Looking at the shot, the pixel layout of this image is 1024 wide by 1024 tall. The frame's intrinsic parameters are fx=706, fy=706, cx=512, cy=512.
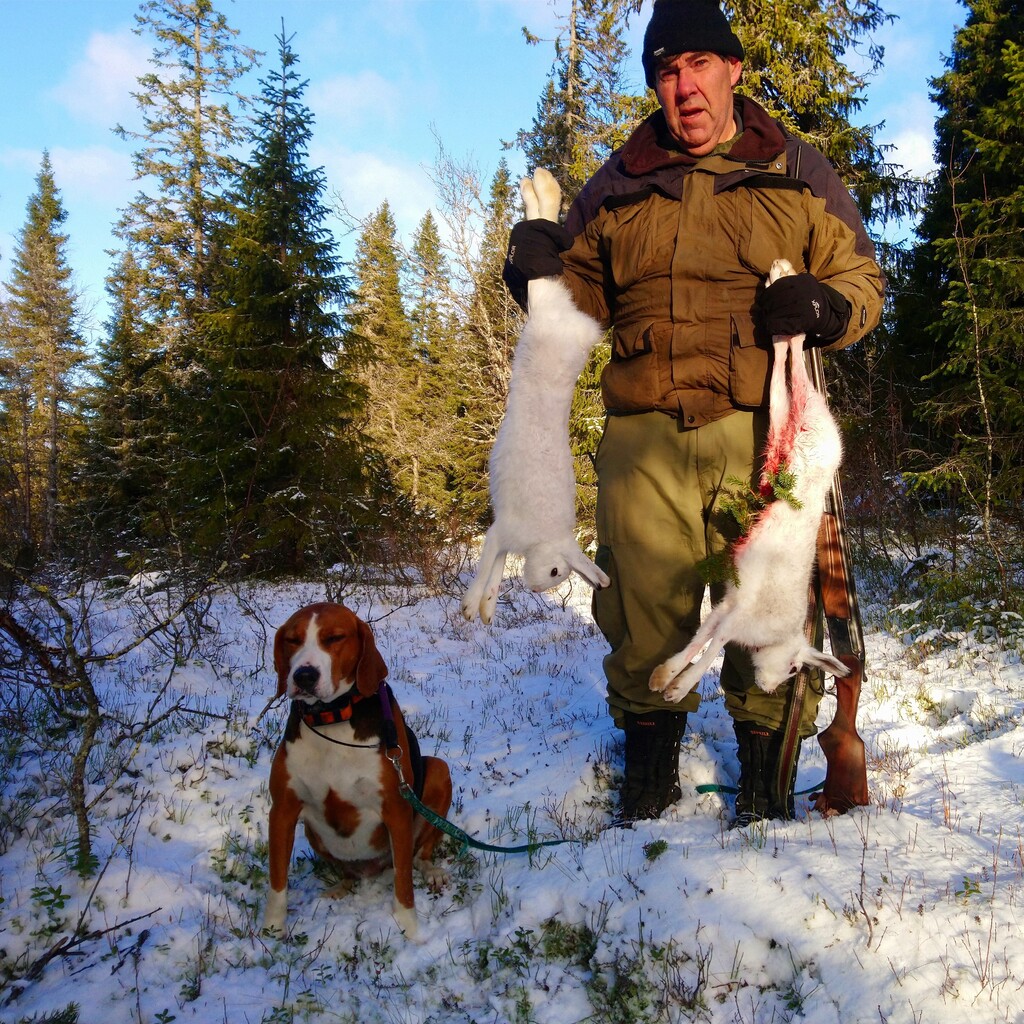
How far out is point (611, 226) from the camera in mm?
2961

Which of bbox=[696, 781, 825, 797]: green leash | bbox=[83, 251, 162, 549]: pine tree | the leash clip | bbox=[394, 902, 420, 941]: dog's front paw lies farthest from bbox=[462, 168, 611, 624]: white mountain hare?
bbox=[83, 251, 162, 549]: pine tree

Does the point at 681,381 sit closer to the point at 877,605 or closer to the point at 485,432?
the point at 877,605

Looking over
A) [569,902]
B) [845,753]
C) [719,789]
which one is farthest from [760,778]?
[569,902]

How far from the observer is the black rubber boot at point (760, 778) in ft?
9.80

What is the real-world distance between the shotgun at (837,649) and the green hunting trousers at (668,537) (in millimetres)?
139

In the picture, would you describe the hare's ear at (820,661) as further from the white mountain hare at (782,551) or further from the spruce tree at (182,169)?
the spruce tree at (182,169)

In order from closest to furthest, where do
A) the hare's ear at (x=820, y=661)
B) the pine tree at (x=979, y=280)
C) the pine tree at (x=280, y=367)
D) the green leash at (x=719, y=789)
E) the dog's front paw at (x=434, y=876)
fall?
the hare's ear at (x=820, y=661) < the dog's front paw at (x=434, y=876) < the green leash at (x=719, y=789) < the pine tree at (x=979, y=280) < the pine tree at (x=280, y=367)

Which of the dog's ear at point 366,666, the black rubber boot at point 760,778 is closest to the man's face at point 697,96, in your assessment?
the dog's ear at point 366,666

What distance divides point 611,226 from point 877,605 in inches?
230

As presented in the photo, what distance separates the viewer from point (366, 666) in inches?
113

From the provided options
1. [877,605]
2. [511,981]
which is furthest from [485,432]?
[511,981]

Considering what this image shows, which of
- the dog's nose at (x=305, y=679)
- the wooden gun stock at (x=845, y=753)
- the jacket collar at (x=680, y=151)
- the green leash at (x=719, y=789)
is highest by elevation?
the jacket collar at (x=680, y=151)

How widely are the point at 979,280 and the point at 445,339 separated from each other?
38.8 feet

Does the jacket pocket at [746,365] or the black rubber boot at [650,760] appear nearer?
the jacket pocket at [746,365]
